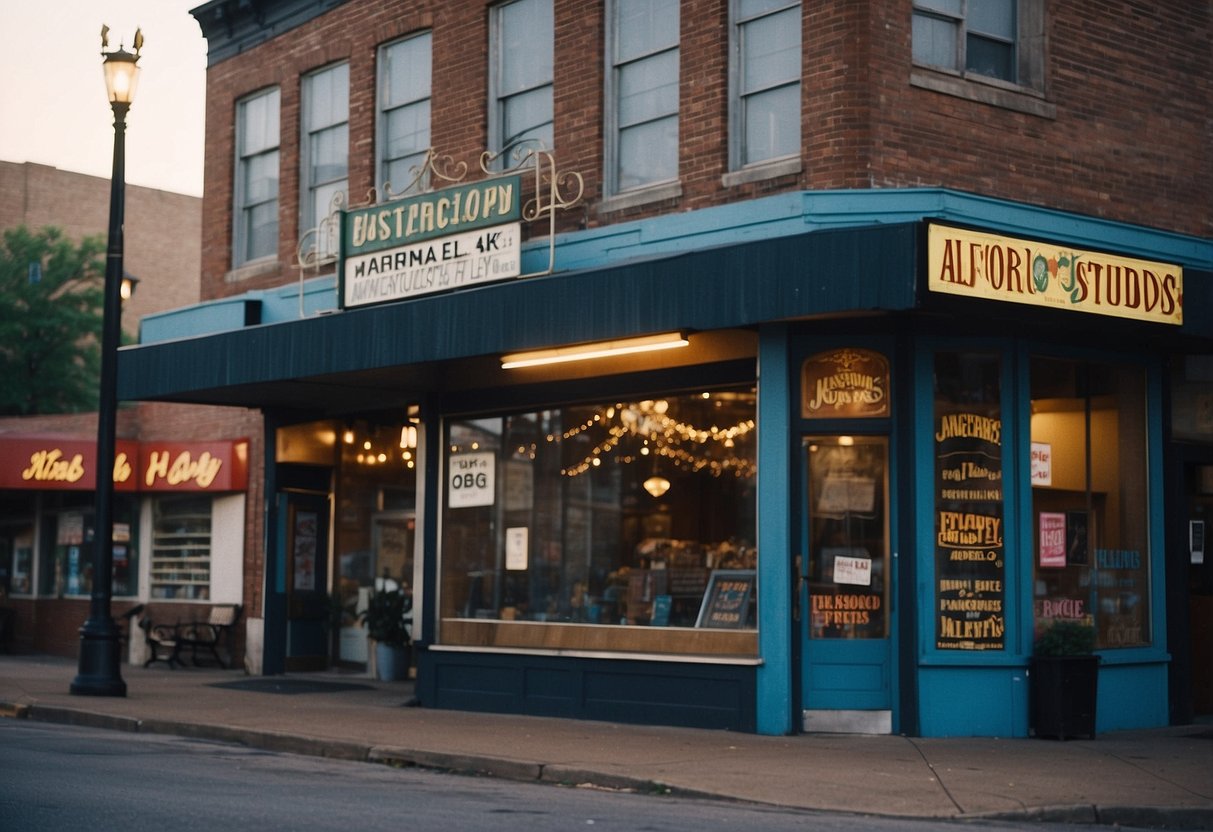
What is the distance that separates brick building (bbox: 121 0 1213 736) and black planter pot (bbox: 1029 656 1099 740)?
8.4 inches

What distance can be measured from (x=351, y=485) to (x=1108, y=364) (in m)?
10.2

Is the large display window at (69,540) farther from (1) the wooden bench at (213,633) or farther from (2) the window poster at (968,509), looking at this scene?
(2) the window poster at (968,509)

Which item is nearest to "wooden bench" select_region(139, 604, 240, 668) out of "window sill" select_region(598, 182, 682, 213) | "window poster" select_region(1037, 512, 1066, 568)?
"window sill" select_region(598, 182, 682, 213)

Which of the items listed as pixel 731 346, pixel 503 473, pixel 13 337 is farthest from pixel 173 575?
pixel 13 337

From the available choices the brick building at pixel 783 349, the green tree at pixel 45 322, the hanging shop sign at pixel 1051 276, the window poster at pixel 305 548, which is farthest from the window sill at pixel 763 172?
the green tree at pixel 45 322

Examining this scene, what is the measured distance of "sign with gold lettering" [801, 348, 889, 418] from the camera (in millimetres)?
13930

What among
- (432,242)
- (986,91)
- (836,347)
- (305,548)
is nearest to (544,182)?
(432,242)

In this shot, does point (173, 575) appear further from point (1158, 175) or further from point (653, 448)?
point (1158, 175)

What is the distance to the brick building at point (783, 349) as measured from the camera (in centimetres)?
1370

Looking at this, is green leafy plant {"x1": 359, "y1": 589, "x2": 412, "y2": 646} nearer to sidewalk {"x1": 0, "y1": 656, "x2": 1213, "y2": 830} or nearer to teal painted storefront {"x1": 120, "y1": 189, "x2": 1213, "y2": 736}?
sidewalk {"x1": 0, "y1": 656, "x2": 1213, "y2": 830}

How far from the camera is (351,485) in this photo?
21531mm

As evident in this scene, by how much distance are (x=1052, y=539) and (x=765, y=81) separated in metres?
4.71

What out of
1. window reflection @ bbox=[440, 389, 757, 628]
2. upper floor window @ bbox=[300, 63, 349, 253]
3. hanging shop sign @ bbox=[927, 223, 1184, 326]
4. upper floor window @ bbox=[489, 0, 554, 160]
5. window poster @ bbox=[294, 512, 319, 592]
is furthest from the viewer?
window poster @ bbox=[294, 512, 319, 592]

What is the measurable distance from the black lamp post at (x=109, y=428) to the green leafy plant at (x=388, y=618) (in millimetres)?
3496
